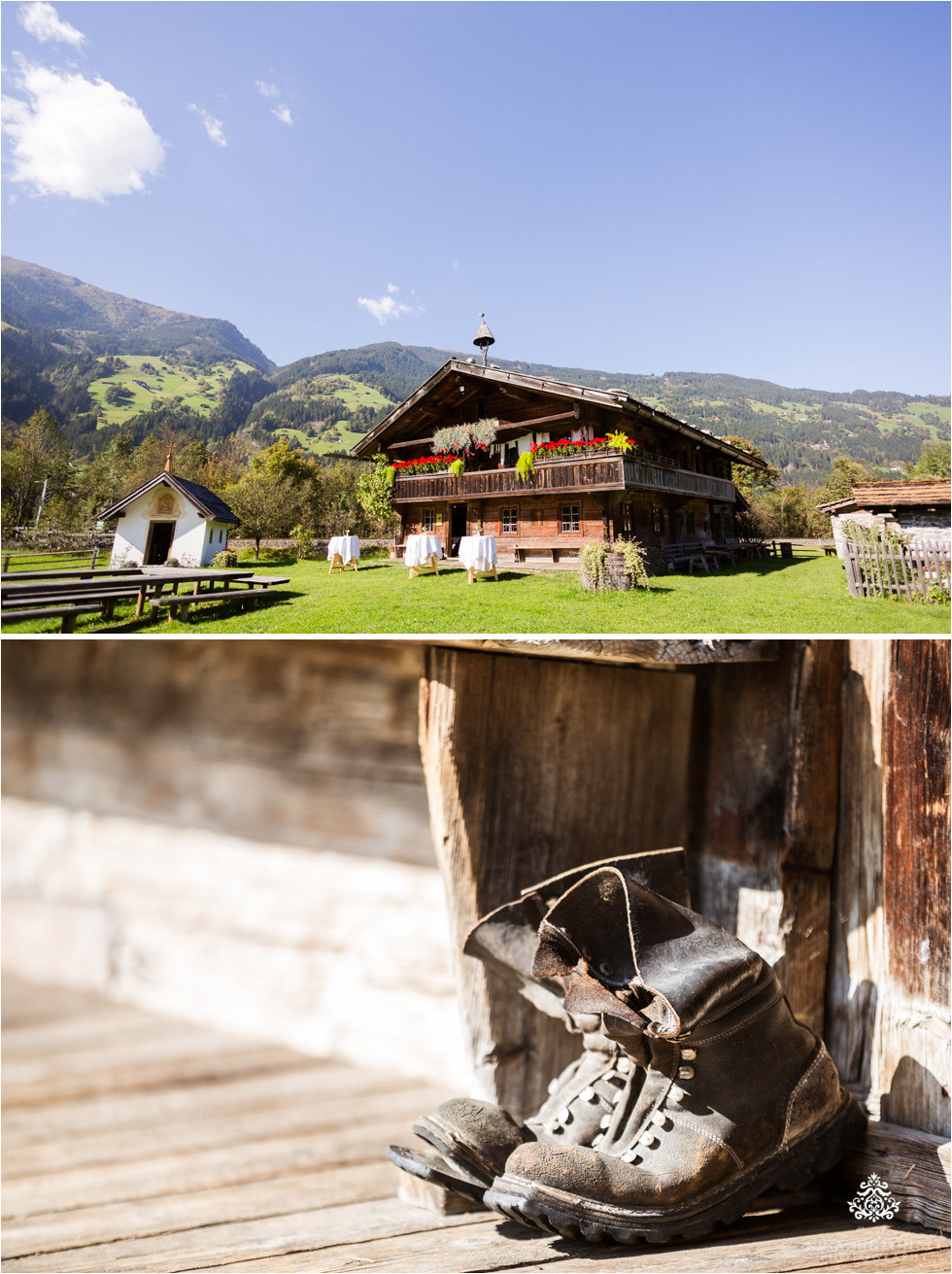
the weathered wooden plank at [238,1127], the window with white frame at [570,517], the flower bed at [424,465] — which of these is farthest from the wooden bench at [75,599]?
the window with white frame at [570,517]

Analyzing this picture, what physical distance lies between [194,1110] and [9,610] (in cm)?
157

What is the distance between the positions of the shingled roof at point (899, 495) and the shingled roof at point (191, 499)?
10.8 ft

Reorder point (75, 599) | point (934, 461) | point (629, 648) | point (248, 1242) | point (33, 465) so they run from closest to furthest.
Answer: point (248, 1242), point (629, 648), point (75, 599), point (33, 465), point (934, 461)

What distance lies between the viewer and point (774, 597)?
267 centimetres

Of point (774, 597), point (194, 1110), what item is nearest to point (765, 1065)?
point (194, 1110)

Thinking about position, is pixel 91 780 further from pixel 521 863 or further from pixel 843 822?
pixel 843 822

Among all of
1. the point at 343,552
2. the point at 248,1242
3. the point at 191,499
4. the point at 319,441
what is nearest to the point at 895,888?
the point at 248,1242

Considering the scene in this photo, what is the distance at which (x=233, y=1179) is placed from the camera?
5.33 ft

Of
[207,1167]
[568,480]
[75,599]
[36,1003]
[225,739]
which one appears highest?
[568,480]

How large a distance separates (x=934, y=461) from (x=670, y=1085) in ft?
11.3

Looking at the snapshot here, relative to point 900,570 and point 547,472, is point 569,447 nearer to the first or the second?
point 547,472

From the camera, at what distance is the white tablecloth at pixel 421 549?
313cm

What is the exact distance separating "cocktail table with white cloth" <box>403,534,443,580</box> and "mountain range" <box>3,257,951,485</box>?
84cm

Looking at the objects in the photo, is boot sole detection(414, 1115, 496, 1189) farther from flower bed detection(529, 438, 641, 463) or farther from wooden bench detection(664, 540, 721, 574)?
flower bed detection(529, 438, 641, 463)
